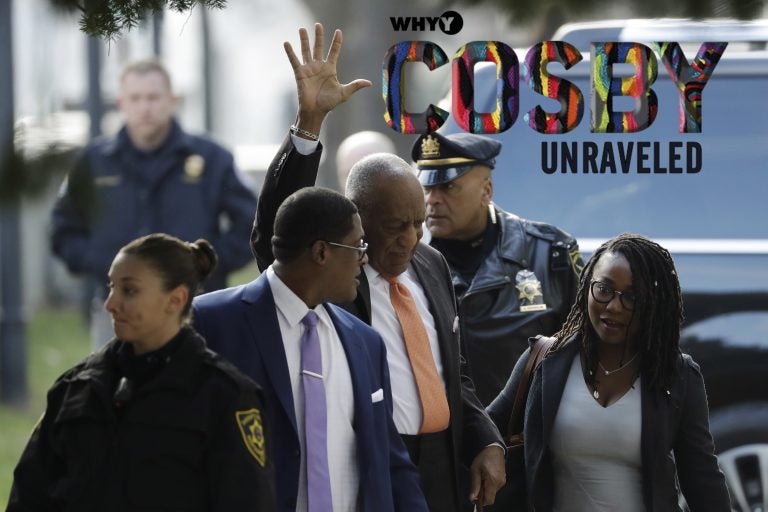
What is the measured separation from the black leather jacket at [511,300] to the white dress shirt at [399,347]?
80 centimetres

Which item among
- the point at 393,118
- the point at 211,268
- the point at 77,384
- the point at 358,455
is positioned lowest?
the point at 358,455

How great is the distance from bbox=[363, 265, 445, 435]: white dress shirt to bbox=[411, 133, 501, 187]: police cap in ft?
3.78

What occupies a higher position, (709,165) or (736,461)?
(709,165)

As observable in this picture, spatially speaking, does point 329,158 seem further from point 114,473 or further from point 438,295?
point 114,473

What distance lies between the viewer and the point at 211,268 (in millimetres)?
4074

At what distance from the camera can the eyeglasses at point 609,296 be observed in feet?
15.6

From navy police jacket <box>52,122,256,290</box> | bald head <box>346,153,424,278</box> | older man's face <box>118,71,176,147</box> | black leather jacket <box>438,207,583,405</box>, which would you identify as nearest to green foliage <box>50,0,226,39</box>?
bald head <box>346,153,424,278</box>

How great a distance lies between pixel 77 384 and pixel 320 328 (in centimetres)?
79

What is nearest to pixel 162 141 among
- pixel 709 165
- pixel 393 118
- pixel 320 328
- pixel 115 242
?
pixel 115 242

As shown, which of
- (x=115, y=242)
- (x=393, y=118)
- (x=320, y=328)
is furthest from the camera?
(x=115, y=242)

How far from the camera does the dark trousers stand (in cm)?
485

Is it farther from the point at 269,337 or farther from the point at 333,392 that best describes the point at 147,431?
the point at 333,392

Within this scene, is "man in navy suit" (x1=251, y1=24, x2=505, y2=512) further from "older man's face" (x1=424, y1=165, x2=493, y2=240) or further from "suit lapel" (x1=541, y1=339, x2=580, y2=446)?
"older man's face" (x1=424, y1=165, x2=493, y2=240)

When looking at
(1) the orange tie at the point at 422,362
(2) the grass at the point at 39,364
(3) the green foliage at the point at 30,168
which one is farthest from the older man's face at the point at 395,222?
(2) the grass at the point at 39,364
